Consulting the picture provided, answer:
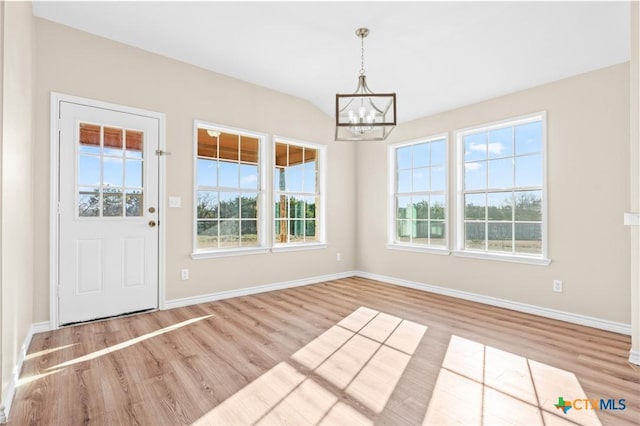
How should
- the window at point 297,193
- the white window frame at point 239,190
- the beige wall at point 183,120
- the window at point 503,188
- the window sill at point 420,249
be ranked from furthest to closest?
the window at point 297,193 < the window sill at point 420,249 < the white window frame at point 239,190 < the window at point 503,188 < the beige wall at point 183,120

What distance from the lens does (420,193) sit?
491 centimetres

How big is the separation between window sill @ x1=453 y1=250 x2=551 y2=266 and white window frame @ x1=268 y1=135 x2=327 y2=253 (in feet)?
6.91

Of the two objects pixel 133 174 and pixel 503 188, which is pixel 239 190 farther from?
pixel 503 188

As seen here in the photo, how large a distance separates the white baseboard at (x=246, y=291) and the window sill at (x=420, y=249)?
1.02 metres

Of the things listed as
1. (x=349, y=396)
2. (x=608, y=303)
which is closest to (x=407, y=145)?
(x=608, y=303)

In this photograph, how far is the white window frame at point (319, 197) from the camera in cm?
466

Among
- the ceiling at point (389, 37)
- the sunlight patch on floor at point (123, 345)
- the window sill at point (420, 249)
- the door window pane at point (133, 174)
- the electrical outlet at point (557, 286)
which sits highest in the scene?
the ceiling at point (389, 37)

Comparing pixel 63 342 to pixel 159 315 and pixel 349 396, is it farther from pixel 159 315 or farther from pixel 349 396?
pixel 349 396

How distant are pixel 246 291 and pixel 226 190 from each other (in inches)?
55.5

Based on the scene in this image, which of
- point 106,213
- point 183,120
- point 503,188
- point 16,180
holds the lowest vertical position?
point 106,213

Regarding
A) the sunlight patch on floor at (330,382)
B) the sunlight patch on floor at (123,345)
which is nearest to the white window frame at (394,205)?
the sunlight patch on floor at (330,382)

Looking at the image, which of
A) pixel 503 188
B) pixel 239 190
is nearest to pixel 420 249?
pixel 503 188

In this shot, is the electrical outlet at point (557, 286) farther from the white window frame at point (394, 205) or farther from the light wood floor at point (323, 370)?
the white window frame at point (394, 205)

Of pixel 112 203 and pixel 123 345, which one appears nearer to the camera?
pixel 123 345
